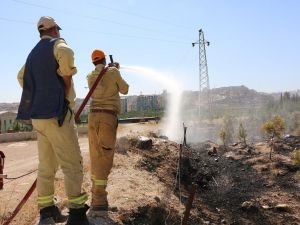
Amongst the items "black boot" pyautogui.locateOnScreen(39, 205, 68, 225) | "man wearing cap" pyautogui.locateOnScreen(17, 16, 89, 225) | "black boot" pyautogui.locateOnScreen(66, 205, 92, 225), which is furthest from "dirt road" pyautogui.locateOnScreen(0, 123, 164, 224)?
"man wearing cap" pyautogui.locateOnScreen(17, 16, 89, 225)

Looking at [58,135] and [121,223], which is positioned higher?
[58,135]

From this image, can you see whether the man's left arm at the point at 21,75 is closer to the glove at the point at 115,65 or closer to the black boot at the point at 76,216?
the glove at the point at 115,65

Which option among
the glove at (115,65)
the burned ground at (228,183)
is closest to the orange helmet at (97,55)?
the glove at (115,65)

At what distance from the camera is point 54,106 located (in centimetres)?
475

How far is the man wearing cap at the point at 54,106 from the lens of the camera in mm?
4758

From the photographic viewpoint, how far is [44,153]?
5066 millimetres

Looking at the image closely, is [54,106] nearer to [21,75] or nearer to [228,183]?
[21,75]

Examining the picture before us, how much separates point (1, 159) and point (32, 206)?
132 cm

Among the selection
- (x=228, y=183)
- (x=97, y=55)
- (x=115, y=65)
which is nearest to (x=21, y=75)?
(x=97, y=55)

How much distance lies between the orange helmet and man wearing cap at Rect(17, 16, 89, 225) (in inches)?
41.1

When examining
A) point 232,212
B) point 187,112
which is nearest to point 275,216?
point 232,212

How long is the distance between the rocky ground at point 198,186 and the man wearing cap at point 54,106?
32.7 inches

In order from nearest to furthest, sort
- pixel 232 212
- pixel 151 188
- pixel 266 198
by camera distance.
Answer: pixel 151 188 < pixel 232 212 < pixel 266 198

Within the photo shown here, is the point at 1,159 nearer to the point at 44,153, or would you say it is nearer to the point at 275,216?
the point at 44,153
